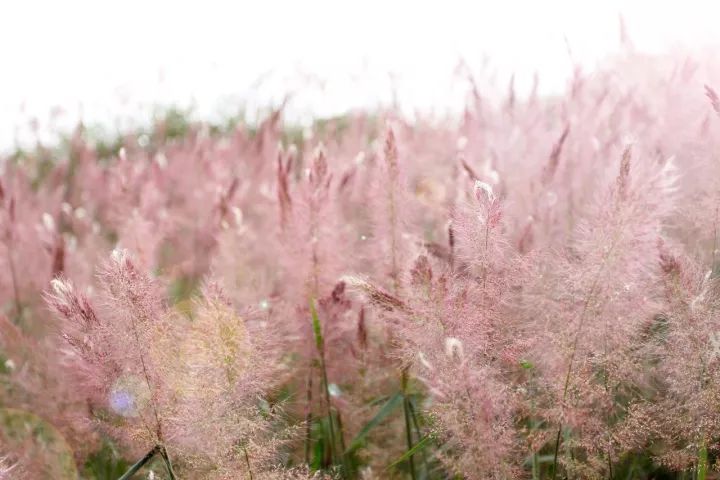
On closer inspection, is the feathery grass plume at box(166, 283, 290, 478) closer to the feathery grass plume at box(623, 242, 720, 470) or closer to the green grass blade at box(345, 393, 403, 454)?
the green grass blade at box(345, 393, 403, 454)

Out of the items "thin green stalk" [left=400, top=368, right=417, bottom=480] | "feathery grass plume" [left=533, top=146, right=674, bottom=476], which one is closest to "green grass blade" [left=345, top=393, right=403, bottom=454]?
"thin green stalk" [left=400, top=368, right=417, bottom=480]

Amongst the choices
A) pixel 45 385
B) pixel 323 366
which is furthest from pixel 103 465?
pixel 323 366

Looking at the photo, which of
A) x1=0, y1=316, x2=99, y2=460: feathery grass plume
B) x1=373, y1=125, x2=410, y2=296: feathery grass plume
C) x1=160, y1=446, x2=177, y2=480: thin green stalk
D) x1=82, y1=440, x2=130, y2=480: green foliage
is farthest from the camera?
x1=82, y1=440, x2=130, y2=480: green foliage

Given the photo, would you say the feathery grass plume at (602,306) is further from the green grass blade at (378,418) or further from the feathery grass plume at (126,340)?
the feathery grass plume at (126,340)

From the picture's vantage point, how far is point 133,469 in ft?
4.34

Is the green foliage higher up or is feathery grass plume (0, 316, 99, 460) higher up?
feathery grass plume (0, 316, 99, 460)

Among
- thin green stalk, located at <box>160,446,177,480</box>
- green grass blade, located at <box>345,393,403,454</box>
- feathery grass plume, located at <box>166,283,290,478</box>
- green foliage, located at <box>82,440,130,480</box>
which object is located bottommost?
green foliage, located at <box>82,440,130,480</box>

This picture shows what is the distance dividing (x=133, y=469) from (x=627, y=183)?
946mm

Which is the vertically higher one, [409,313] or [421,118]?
[409,313]

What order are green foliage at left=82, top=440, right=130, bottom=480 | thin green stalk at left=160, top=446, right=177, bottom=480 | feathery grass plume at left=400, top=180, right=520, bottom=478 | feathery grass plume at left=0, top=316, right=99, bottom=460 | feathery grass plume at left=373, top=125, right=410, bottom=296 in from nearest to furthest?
feathery grass plume at left=400, top=180, right=520, bottom=478 → thin green stalk at left=160, top=446, right=177, bottom=480 → feathery grass plume at left=373, top=125, right=410, bottom=296 → feathery grass plume at left=0, top=316, right=99, bottom=460 → green foliage at left=82, top=440, right=130, bottom=480

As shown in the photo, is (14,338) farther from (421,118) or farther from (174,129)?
(174,129)

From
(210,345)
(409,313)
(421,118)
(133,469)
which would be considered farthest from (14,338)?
(421,118)

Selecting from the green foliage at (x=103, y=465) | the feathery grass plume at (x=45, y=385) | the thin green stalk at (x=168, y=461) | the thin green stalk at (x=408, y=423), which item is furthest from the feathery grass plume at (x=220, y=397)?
the green foliage at (x=103, y=465)

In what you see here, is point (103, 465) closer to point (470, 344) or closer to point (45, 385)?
point (45, 385)
